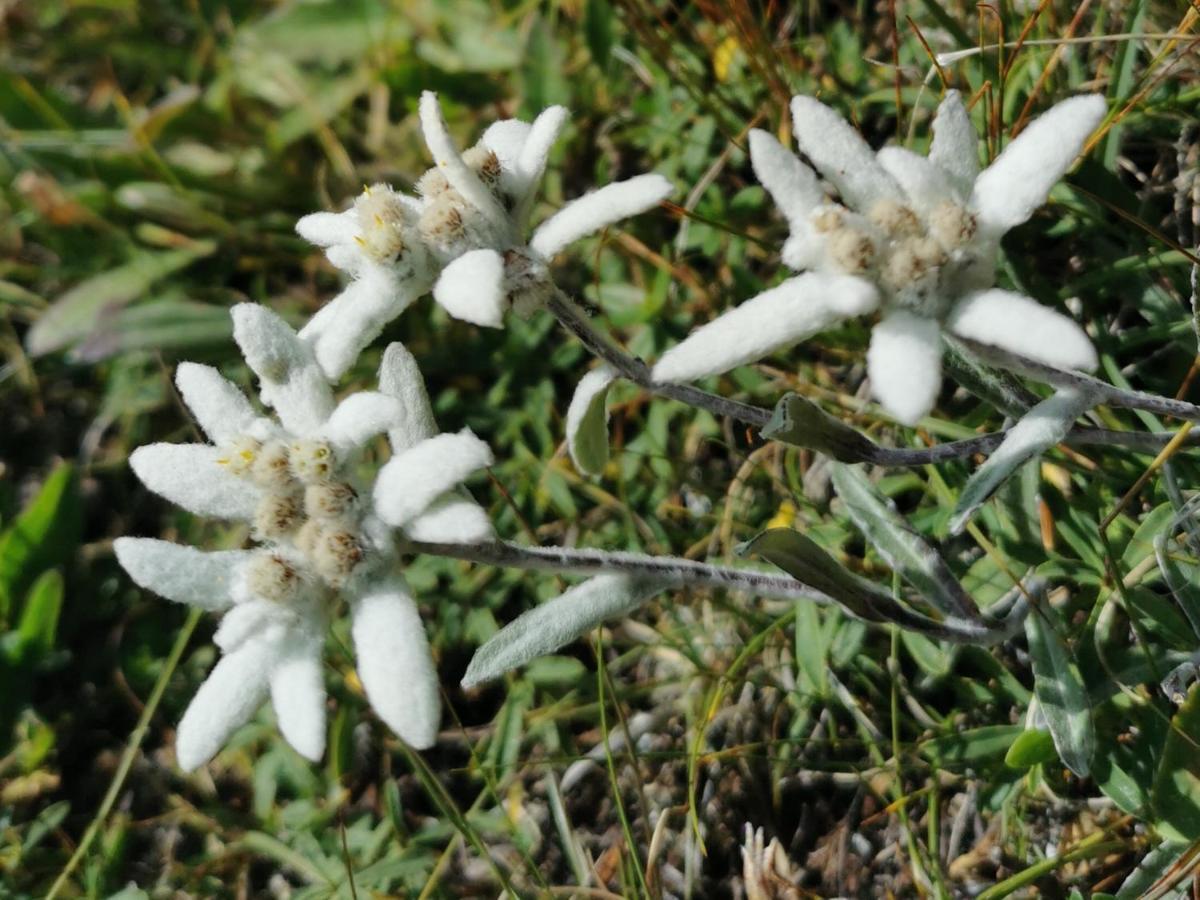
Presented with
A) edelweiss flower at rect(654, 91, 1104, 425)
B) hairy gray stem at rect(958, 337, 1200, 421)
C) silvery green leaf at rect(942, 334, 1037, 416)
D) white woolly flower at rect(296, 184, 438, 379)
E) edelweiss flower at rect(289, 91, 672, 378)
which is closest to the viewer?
edelweiss flower at rect(654, 91, 1104, 425)

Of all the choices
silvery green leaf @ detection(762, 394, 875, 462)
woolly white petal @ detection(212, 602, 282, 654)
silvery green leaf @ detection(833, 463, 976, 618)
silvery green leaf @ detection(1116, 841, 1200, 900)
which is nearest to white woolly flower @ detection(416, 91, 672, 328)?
silvery green leaf @ detection(762, 394, 875, 462)

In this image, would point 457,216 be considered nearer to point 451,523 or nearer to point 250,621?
point 451,523

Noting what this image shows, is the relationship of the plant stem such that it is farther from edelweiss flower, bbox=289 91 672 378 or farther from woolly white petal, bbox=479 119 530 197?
woolly white petal, bbox=479 119 530 197

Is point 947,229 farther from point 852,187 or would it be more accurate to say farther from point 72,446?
point 72,446

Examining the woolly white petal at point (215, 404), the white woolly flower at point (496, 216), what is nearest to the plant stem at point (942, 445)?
the white woolly flower at point (496, 216)

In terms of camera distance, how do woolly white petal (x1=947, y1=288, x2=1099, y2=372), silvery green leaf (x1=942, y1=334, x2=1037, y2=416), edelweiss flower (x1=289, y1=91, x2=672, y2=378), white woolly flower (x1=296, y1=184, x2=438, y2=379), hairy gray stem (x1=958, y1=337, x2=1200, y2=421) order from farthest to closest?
silvery green leaf (x1=942, y1=334, x2=1037, y2=416) < white woolly flower (x1=296, y1=184, x2=438, y2=379) < edelweiss flower (x1=289, y1=91, x2=672, y2=378) < hairy gray stem (x1=958, y1=337, x2=1200, y2=421) < woolly white petal (x1=947, y1=288, x2=1099, y2=372)

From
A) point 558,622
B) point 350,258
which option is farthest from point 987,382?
point 350,258
